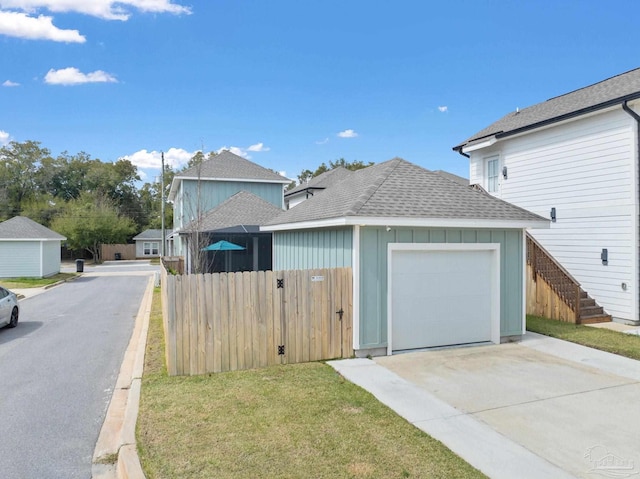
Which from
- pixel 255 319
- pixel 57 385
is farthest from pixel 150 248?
pixel 255 319

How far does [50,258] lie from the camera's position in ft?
91.8

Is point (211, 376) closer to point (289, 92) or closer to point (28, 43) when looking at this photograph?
point (28, 43)

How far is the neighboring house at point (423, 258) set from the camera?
25.8 feet

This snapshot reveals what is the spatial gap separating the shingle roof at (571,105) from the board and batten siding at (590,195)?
0.40 meters

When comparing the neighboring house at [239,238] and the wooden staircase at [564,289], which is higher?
the neighboring house at [239,238]

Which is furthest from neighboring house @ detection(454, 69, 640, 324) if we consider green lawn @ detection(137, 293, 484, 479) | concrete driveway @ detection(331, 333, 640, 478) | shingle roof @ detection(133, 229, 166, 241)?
shingle roof @ detection(133, 229, 166, 241)

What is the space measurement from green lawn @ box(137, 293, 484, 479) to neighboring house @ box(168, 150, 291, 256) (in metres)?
17.8

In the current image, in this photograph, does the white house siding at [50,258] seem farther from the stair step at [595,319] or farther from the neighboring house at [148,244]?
the stair step at [595,319]

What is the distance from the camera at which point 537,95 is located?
828 inches

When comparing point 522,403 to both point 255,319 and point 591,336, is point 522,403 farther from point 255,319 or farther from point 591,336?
point 591,336

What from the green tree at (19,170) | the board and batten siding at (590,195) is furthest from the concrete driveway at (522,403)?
the green tree at (19,170)

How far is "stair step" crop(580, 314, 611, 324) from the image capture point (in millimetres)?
11227

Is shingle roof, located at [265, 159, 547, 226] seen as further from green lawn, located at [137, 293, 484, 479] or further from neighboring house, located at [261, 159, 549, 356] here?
green lawn, located at [137, 293, 484, 479]

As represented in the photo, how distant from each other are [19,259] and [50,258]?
97.9 inches
